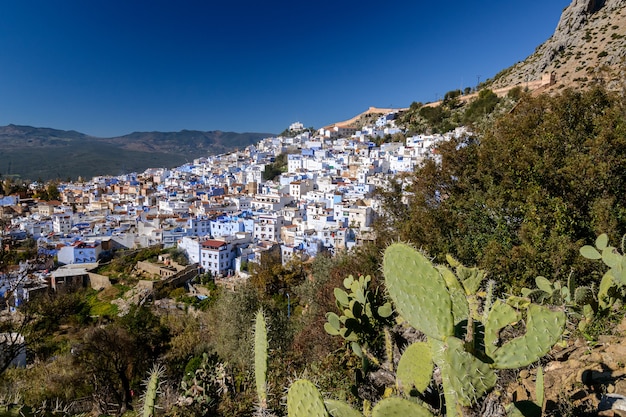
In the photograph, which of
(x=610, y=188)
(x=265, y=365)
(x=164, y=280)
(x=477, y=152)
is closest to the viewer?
(x=265, y=365)

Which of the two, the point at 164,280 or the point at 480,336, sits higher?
the point at 480,336

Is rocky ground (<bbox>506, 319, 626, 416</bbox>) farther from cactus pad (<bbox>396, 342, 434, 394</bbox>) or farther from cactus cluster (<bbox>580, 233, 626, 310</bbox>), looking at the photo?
cactus pad (<bbox>396, 342, 434, 394</bbox>)

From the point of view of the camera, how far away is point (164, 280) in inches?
749

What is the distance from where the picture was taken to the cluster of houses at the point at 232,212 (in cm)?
2080

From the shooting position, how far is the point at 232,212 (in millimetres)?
28156

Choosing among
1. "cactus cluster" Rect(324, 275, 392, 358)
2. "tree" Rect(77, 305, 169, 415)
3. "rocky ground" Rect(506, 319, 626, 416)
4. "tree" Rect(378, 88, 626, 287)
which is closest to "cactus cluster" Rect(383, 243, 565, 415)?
"rocky ground" Rect(506, 319, 626, 416)

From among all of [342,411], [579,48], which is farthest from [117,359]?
[579,48]

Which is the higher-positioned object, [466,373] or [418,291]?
[418,291]

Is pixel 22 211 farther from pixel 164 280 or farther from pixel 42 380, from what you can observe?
pixel 42 380

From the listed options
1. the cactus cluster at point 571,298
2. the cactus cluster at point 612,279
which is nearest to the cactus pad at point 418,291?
the cactus cluster at point 571,298

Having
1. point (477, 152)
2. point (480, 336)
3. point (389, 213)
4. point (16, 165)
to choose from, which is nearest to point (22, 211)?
point (389, 213)

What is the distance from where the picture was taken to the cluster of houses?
68.2 ft

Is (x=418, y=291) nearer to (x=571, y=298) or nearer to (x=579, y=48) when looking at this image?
(x=571, y=298)

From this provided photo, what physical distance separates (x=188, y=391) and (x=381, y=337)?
2.40 m
